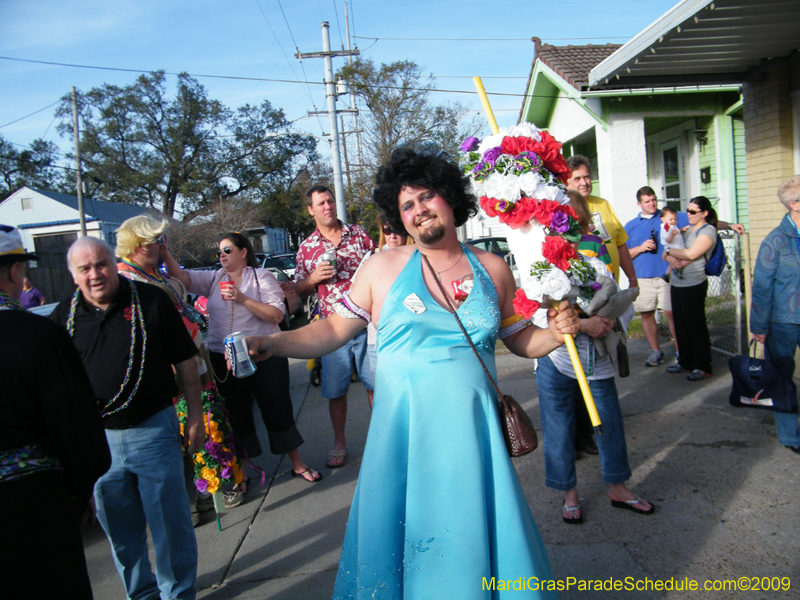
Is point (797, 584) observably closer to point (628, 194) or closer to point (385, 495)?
point (385, 495)

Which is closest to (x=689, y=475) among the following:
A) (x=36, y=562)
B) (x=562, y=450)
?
(x=562, y=450)

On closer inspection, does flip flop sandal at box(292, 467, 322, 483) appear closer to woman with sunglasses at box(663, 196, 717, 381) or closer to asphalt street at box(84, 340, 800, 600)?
asphalt street at box(84, 340, 800, 600)

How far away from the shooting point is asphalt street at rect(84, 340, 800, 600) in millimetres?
3016

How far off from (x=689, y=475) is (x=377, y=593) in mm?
2890

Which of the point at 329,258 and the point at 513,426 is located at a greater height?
the point at 329,258

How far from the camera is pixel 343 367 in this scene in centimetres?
469

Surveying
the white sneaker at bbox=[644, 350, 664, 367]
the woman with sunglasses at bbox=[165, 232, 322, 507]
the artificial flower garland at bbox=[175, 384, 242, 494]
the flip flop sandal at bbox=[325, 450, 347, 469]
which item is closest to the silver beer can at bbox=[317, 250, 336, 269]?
the woman with sunglasses at bbox=[165, 232, 322, 507]

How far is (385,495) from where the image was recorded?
7.18 feet

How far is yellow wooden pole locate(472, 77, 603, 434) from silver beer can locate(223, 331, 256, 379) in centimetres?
133

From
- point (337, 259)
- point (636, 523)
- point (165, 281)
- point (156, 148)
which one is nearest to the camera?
point (636, 523)

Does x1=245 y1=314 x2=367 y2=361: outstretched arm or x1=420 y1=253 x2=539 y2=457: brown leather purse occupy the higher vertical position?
x1=245 y1=314 x2=367 y2=361: outstretched arm

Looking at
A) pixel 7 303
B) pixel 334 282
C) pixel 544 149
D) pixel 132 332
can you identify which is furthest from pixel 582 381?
pixel 334 282

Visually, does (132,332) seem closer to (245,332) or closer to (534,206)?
(245,332)

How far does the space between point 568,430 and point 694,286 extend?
11.6 feet
